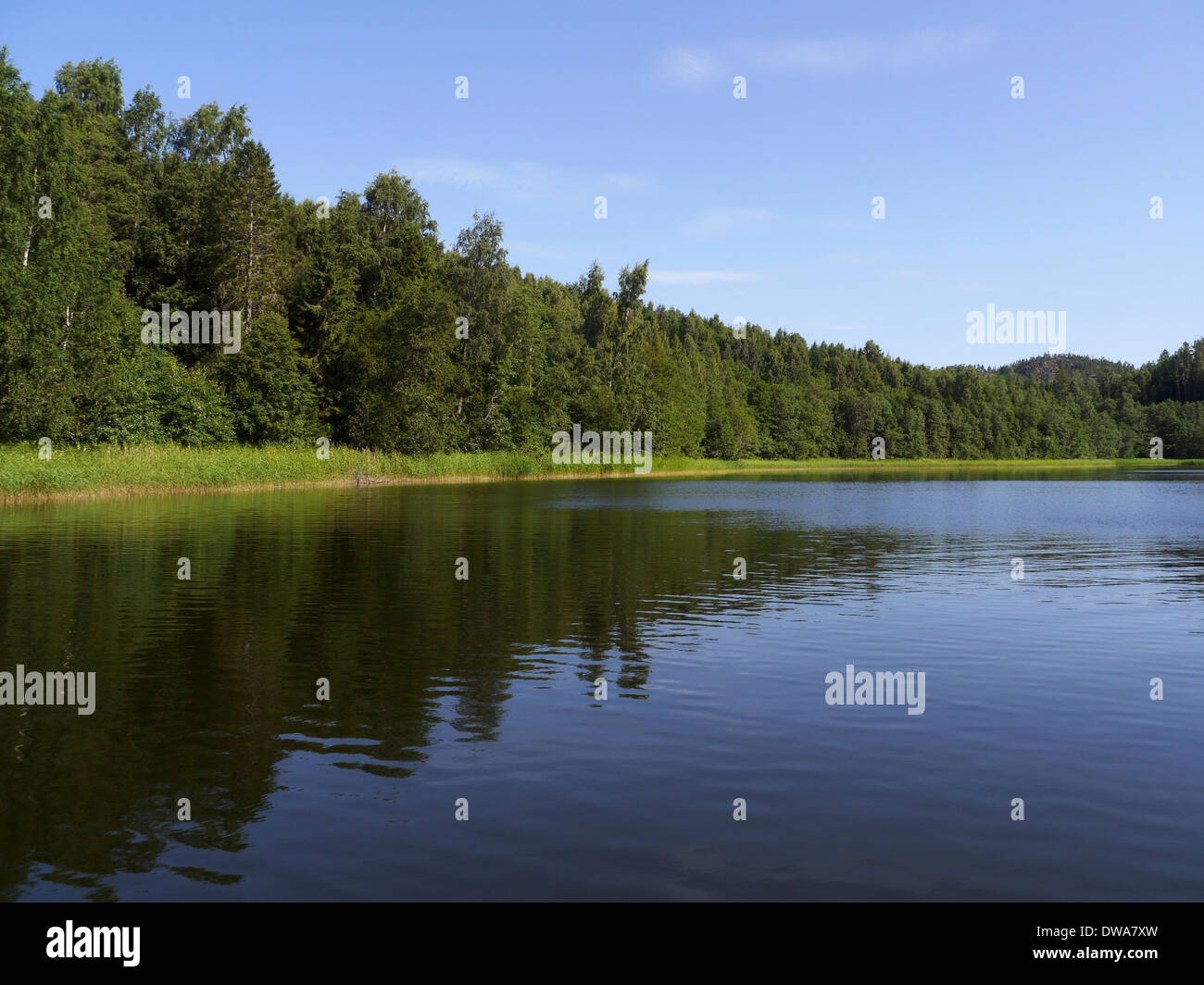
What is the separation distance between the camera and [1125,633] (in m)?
23.1

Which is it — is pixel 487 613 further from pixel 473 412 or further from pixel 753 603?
pixel 473 412

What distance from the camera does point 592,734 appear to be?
47.4 ft

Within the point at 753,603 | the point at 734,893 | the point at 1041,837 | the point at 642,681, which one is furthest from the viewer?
the point at 753,603

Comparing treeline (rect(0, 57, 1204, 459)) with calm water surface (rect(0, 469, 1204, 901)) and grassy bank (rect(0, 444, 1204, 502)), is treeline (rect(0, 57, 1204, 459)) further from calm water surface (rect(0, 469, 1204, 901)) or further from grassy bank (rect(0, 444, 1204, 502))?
calm water surface (rect(0, 469, 1204, 901))

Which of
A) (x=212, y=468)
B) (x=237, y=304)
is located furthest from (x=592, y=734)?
(x=237, y=304)

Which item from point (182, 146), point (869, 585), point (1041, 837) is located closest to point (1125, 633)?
point (869, 585)

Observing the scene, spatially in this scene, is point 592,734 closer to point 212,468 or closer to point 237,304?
point 212,468

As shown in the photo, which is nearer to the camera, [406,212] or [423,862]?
[423,862]

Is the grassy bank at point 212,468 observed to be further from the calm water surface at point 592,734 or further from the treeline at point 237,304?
the calm water surface at point 592,734

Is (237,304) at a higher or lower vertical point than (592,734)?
higher

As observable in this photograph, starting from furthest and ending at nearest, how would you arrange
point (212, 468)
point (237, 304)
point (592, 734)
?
point (237, 304) → point (212, 468) → point (592, 734)

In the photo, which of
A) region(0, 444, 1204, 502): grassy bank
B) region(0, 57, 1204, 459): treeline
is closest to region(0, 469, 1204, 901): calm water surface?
region(0, 444, 1204, 502): grassy bank

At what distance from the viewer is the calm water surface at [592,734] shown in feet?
31.6
